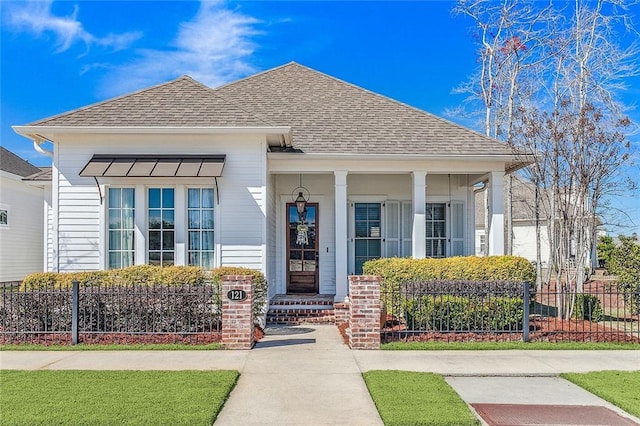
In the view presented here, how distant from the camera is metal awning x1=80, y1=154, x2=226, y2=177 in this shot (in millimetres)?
10480

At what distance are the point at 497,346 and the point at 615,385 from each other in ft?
7.91

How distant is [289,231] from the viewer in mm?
13617

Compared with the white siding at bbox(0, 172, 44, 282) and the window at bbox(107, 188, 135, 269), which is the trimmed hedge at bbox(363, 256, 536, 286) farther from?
the white siding at bbox(0, 172, 44, 282)

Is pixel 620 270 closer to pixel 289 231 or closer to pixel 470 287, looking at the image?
pixel 470 287

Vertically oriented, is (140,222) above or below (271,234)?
above

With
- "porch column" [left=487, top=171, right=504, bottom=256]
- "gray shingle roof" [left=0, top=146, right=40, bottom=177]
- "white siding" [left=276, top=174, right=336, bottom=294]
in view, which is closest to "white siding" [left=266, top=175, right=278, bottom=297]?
"white siding" [left=276, top=174, right=336, bottom=294]

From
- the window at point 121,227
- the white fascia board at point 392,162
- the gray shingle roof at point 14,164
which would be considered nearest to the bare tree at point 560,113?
the white fascia board at point 392,162

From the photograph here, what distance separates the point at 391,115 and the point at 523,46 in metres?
9.67

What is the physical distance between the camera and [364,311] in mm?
8453

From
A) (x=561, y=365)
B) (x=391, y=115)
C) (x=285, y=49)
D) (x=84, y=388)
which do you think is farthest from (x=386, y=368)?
(x=285, y=49)

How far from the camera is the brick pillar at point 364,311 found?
8.43 meters

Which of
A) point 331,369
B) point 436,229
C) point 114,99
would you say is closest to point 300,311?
point 331,369

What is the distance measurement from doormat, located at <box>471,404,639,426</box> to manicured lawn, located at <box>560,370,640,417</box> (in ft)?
0.97

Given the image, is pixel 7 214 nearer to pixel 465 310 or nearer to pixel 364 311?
pixel 364 311
